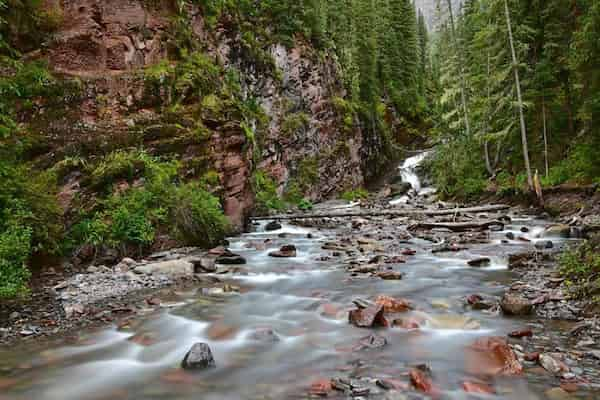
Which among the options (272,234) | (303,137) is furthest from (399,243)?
(303,137)

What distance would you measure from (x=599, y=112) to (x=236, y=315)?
14.5m

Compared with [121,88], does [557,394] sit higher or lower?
lower

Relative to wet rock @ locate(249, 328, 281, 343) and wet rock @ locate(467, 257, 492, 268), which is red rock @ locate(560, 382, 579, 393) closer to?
wet rock @ locate(249, 328, 281, 343)

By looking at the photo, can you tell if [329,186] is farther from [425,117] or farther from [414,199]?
[425,117]

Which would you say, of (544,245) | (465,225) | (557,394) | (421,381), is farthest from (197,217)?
(557,394)

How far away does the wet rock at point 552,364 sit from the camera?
407 centimetres

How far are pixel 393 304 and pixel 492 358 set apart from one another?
2.05 m

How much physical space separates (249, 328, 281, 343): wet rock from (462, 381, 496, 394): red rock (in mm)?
2515

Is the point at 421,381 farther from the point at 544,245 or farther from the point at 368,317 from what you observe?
the point at 544,245

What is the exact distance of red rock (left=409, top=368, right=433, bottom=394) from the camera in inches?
156

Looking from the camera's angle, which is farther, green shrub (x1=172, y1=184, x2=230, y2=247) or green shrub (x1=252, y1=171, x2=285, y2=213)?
green shrub (x1=252, y1=171, x2=285, y2=213)

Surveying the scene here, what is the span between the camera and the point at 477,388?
4.00m

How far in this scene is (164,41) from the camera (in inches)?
572

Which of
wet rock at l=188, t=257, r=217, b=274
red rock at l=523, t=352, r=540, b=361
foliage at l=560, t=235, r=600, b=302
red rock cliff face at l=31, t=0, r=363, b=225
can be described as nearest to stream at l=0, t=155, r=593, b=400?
red rock at l=523, t=352, r=540, b=361
